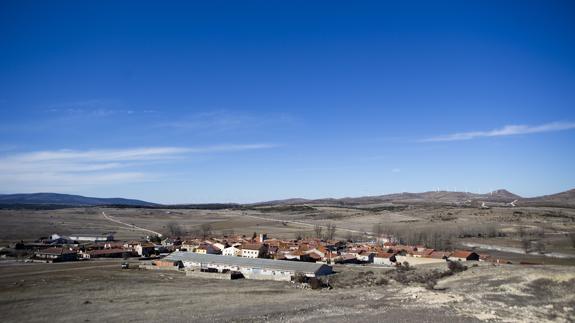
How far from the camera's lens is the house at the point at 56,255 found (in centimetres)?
5633

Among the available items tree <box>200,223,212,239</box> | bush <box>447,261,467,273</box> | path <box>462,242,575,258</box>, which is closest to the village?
path <box>462,242,575,258</box>

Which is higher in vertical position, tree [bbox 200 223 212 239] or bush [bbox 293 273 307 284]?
tree [bbox 200 223 212 239]

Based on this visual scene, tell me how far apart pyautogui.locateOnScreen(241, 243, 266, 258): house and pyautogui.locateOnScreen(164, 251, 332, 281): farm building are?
8.80 m

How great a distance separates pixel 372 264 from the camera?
181 ft

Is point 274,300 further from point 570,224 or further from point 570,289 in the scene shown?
point 570,224

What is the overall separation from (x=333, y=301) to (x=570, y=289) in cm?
1516

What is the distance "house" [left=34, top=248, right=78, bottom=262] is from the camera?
185ft

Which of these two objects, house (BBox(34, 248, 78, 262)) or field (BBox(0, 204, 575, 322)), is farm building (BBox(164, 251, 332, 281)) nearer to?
field (BBox(0, 204, 575, 322))

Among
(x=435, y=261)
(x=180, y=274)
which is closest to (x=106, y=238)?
(x=180, y=274)

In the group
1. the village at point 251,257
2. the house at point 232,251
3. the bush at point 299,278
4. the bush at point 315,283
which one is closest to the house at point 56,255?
the village at point 251,257

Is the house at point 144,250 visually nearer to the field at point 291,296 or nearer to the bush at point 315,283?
the field at point 291,296

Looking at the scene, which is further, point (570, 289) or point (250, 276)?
point (250, 276)

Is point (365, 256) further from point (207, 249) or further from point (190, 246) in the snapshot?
point (190, 246)

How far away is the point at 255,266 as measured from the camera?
152ft
